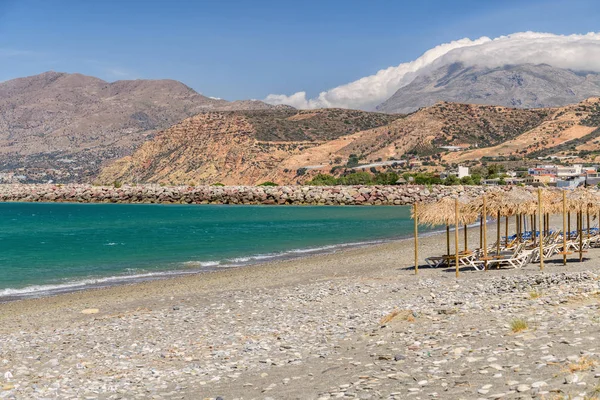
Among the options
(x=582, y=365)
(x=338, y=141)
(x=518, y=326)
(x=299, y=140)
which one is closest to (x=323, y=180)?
(x=338, y=141)

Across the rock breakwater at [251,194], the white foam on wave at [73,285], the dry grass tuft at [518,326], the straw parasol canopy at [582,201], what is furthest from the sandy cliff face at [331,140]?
the dry grass tuft at [518,326]

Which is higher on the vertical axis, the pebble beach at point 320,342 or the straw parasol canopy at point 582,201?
the straw parasol canopy at point 582,201

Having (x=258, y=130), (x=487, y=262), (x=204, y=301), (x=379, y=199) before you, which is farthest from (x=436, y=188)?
(x=204, y=301)

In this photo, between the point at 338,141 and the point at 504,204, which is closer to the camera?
the point at 504,204

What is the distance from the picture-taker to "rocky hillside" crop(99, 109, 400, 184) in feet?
400

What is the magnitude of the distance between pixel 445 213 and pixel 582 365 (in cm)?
1360

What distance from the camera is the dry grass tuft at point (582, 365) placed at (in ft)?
21.3

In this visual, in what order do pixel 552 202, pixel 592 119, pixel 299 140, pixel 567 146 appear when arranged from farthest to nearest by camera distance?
1. pixel 299 140
2. pixel 592 119
3. pixel 567 146
4. pixel 552 202

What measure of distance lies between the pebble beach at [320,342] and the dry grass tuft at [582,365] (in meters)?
0.02

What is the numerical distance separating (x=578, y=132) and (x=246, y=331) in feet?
382

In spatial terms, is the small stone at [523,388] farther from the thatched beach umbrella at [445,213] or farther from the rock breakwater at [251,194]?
the rock breakwater at [251,194]

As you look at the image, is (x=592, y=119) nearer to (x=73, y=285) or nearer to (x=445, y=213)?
(x=445, y=213)

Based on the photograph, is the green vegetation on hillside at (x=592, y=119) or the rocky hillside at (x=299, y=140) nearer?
the green vegetation on hillside at (x=592, y=119)

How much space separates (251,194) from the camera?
90938 millimetres
